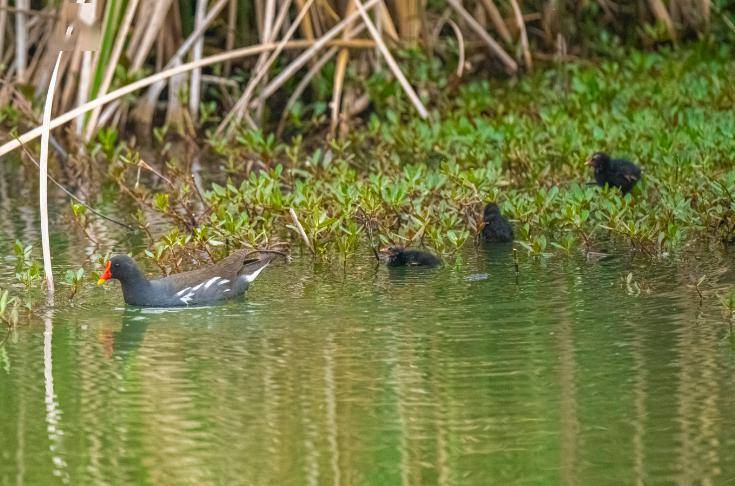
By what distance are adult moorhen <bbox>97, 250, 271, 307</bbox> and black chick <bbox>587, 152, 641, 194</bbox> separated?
2.86 metres

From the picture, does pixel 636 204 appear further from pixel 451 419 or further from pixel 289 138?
pixel 289 138

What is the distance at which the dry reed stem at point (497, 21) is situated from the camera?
1446 cm

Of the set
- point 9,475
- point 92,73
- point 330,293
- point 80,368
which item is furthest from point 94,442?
point 92,73

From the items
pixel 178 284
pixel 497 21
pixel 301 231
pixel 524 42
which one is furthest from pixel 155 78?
pixel 497 21

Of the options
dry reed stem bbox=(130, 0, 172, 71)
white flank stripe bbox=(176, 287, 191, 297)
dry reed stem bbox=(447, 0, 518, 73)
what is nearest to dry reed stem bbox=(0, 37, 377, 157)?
dry reed stem bbox=(130, 0, 172, 71)

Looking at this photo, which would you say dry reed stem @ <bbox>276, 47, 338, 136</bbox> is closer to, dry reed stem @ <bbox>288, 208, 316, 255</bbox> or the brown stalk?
the brown stalk

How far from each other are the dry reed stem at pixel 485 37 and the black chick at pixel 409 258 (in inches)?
219

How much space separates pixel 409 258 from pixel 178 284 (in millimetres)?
1379

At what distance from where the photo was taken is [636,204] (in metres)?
9.48

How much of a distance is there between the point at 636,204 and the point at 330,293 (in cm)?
243

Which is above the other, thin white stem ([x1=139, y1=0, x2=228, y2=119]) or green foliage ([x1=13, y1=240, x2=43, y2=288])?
thin white stem ([x1=139, y1=0, x2=228, y2=119])

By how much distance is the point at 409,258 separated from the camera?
862 centimetres

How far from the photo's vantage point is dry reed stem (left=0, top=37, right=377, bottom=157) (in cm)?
838

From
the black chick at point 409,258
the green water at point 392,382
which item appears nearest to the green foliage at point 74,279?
the green water at point 392,382
